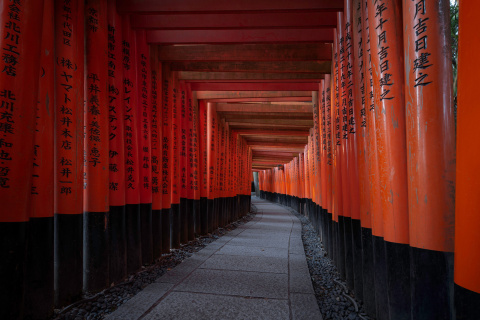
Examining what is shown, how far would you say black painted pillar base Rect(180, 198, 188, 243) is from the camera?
692 cm

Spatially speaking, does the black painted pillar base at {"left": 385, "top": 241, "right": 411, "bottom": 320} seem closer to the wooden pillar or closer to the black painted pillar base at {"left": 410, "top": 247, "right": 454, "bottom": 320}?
the black painted pillar base at {"left": 410, "top": 247, "right": 454, "bottom": 320}

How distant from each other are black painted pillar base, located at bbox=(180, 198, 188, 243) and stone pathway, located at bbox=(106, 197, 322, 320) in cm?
108

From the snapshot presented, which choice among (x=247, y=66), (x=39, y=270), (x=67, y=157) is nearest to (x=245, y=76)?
(x=247, y=66)

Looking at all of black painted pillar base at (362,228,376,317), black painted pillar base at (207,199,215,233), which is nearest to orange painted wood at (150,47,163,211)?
black painted pillar base at (362,228,376,317)

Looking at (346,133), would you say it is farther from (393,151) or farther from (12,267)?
(12,267)

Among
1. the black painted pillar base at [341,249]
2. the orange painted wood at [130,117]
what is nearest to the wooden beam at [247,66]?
the orange painted wood at [130,117]

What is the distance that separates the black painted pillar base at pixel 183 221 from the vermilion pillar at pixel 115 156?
2736 mm

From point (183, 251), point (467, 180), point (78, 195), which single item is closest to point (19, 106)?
point (78, 195)

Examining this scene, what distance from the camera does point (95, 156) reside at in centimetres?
368

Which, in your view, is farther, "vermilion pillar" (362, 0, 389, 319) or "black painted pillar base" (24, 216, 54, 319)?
"black painted pillar base" (24, 216, 54, 319)

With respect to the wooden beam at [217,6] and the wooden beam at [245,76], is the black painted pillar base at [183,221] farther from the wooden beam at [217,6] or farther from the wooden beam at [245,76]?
the wooden beam at [217,6]

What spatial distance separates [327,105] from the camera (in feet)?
20.0

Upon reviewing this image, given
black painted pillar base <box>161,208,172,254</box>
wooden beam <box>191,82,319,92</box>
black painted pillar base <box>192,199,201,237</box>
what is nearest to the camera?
black painted pillar base <box>161,208,172,254</box>

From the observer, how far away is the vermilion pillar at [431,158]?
1957mm
